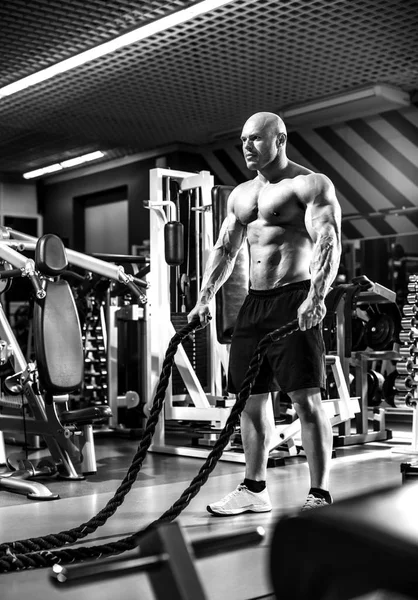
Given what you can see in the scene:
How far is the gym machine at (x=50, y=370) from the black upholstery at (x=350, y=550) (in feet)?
11.5

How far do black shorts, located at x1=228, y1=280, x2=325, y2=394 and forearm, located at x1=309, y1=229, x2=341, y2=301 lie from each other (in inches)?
8.1

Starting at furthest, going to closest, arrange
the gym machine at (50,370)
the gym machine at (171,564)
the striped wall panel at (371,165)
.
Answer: the striped wall panel at (371,165)
the gym machine at (50,370)
the gym machine at (171,564)

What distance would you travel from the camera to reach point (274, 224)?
345 centimetres

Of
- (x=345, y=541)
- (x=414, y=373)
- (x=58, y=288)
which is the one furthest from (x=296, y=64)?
(x=345, y=541)

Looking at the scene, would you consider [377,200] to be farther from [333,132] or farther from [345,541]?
[345,541]

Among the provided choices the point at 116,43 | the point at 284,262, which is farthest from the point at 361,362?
the point at 116,43

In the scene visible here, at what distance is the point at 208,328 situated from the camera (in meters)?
5.95

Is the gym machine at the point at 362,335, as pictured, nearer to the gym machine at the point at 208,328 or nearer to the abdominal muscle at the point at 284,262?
the gym machine at the point at 208,328

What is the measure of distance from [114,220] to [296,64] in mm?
4912

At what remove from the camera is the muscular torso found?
3.40 m

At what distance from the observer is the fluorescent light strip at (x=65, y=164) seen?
10812mm

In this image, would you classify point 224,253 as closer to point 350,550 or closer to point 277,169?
point 277,169

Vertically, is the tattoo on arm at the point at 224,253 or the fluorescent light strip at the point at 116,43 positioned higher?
the fluorescent light strip at the point at 116,43

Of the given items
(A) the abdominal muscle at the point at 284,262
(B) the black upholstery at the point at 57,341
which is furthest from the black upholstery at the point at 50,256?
(A) the abdominal muscle at the point at 284,262
